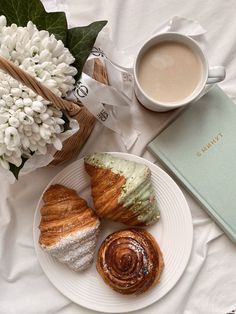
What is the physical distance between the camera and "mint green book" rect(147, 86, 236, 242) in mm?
868

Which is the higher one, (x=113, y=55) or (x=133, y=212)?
(x=113, y=55)

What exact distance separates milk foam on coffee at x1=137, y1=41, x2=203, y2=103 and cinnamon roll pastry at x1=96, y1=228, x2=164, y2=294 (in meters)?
0.26

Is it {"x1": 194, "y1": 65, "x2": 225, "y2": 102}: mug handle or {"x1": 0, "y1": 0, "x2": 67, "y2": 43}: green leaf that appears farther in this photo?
{"x1": 194, "y1": 65, "x2": 225, "y2": 102}: mug handle

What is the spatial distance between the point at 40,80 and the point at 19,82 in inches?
1.1

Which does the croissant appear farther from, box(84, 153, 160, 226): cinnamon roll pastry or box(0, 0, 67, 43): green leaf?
box(0, 0, 67, 43): green leaf

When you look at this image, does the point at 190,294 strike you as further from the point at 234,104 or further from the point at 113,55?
the point at 113,55

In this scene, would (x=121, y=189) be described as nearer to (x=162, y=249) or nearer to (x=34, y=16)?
(x=162, y=249)

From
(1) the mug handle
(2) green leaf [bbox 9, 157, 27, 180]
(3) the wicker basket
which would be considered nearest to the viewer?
(3) the wicker basket

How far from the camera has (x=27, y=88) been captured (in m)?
0.64

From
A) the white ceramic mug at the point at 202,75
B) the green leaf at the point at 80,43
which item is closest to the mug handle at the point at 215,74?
the white ceramic mug at the point at 202,75

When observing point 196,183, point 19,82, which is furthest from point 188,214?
point 19,82

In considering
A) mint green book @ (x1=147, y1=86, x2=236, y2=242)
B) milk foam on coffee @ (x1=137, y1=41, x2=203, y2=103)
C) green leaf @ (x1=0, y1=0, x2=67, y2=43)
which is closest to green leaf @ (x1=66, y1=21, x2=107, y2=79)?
green leaf @ (x1=0, y1=0, x2=67, y2=43)

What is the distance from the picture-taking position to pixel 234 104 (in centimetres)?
88

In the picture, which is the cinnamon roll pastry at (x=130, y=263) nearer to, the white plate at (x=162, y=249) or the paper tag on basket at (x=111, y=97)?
the white plate at (x=162, y=249)
